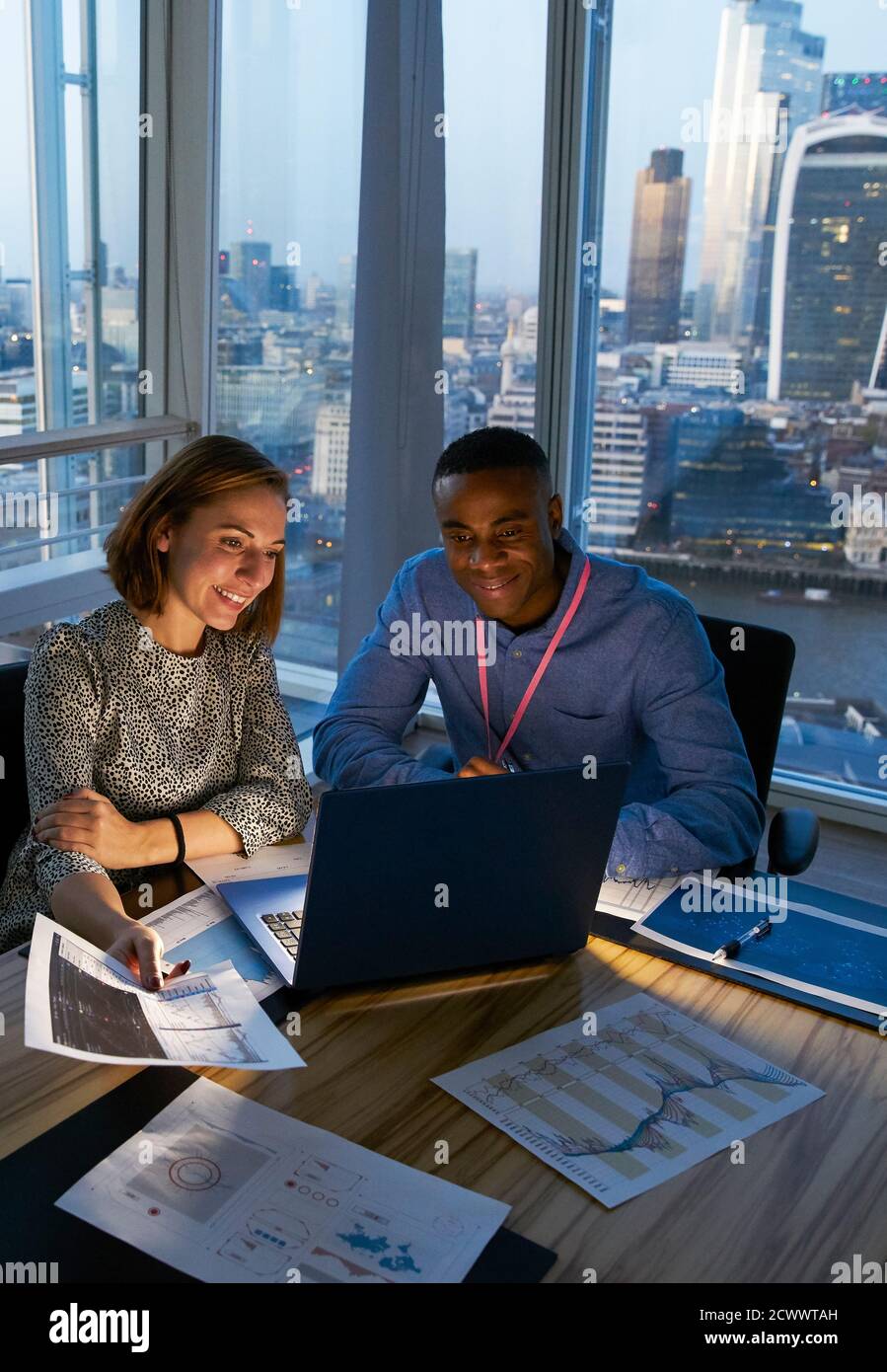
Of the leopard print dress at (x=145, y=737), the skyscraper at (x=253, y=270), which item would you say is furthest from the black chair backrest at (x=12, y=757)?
the skyscraper at (x=253, y=270)

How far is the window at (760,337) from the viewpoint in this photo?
11.0ft

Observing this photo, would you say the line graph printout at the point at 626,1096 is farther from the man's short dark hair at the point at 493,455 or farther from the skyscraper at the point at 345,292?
the skyscraper at the point at 345,292

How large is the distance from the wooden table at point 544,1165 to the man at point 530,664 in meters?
0.49

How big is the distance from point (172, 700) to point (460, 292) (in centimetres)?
243

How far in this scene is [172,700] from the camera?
190 centimetres

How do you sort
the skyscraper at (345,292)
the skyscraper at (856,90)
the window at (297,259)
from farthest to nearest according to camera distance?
the skyscraper at (345,292) → the window at (297,259) → the skyscraper at (856,90)

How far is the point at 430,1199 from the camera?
1.12 meters

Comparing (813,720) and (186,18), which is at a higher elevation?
(186,18)

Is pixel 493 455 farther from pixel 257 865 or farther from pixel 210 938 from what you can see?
pixel 210 938

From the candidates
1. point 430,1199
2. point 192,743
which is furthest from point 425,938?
point 192,743

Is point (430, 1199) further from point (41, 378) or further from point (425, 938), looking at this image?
point (41, 378)

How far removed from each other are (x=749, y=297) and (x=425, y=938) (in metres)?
2.64

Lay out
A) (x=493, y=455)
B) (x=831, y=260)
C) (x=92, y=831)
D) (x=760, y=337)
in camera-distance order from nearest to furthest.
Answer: (x=92, y=831), (x=493, y=455), (x=831, y=260), (x=760, y=337)

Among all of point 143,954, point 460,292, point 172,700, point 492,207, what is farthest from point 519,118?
point 143,954
